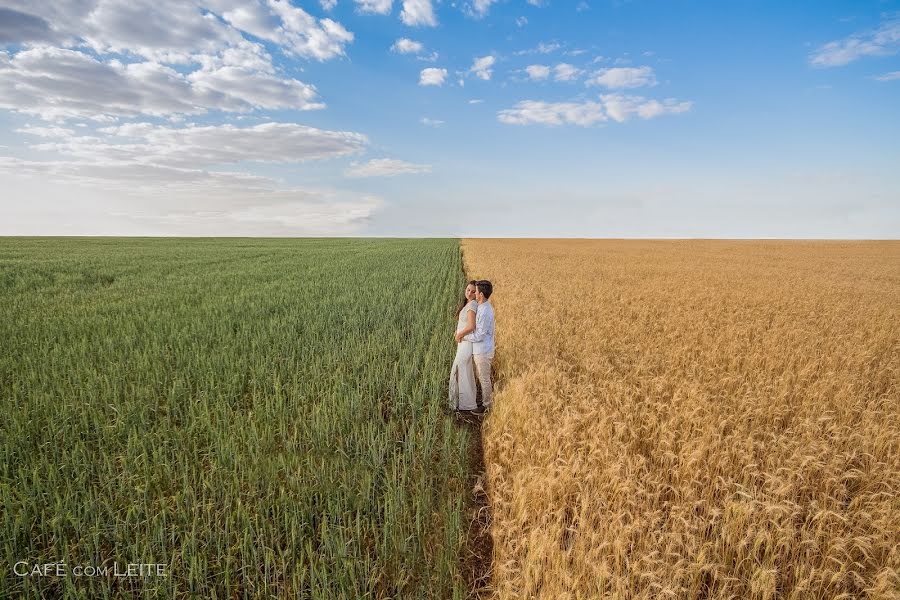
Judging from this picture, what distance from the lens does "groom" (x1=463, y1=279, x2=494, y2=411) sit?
5.91 meters

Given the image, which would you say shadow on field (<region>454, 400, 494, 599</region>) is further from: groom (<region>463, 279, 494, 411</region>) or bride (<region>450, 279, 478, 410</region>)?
groom (<region>463, 279, 494, 411</region>)

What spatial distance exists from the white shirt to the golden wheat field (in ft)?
1.96

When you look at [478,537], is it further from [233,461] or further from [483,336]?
[483,336]

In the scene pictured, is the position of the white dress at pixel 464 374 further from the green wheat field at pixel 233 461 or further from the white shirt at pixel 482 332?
the green wheat field at pixel 233 461

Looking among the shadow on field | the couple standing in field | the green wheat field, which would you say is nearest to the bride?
the couple standing in field

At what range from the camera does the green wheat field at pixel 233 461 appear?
320 cm

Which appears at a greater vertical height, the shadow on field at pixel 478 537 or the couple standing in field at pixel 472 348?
the couple standing in field at pixel 472 348

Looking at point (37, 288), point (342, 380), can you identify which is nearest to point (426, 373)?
point (342, 380)

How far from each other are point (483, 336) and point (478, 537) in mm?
2708

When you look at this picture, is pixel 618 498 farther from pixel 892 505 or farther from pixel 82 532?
pixel 82 532

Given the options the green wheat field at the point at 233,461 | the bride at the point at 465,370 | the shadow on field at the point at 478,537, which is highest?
the bride at the point at 465,370

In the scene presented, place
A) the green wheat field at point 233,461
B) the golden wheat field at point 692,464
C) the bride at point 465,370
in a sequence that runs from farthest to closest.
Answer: the bride at point 465,370
the green wheat field at point 233,461
the golden wheat field at point 692,464

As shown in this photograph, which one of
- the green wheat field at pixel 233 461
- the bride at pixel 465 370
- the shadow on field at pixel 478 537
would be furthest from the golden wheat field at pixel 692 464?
the green wheat field at pixel 233 461

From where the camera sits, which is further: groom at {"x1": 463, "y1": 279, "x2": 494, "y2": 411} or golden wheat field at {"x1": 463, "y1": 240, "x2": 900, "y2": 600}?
groom at {"x1": 463, "y1": 279, "x2": 494, "y2": 411}
